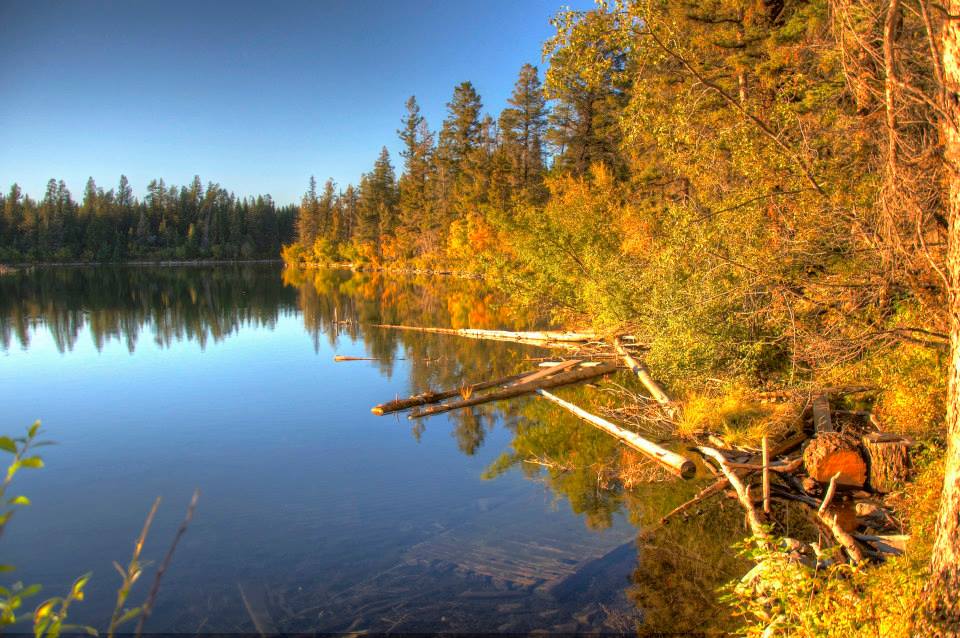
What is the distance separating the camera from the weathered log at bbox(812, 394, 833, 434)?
9922 millimetres

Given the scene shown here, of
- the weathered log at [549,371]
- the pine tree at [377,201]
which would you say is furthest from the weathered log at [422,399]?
the pine tree at [377,201]

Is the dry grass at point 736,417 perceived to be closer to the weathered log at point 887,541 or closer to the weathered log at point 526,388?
the weathered log at point 887,541

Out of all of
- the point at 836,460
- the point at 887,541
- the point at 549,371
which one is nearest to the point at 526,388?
the point at 549,371

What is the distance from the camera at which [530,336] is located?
22.1 metres

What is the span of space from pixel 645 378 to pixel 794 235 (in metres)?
4.94

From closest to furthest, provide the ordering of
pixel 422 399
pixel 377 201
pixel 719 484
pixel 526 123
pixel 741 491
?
1. pixel 741 491
2. pixel 719 484
3. pixel 422 399
4. pixel 526 123
5. pixel 377 201

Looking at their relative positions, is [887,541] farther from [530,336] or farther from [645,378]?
[530,336]

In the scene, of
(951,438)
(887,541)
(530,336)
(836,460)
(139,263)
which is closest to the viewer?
(951,438)

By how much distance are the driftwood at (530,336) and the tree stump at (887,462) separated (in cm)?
1166

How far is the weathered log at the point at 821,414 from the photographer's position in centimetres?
992

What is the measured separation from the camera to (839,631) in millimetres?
4266

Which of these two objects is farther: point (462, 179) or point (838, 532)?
point (462, 179)

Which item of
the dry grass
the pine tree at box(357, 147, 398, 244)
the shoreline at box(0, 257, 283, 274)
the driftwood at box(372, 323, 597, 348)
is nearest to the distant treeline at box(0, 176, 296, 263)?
the shoreline at box(0, 257, 283, 274)

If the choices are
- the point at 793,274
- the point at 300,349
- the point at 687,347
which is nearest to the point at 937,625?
the point at 793,274
